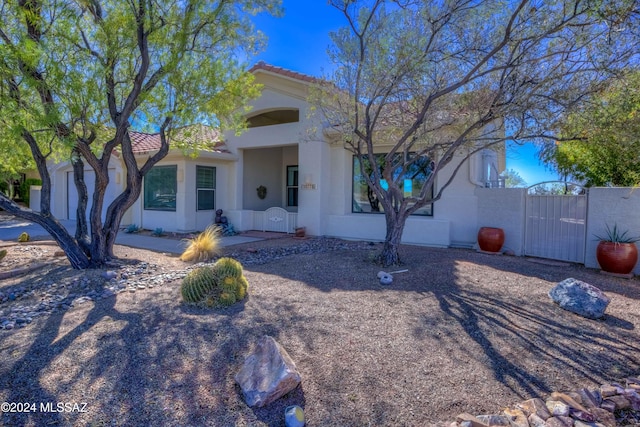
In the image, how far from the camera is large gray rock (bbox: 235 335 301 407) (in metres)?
3.20

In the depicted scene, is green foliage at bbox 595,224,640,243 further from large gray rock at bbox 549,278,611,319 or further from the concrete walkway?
the concrete walkway

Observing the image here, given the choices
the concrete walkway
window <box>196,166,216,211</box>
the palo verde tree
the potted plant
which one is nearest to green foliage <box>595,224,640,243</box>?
the potted plant

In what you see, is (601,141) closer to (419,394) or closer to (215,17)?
(419,394)

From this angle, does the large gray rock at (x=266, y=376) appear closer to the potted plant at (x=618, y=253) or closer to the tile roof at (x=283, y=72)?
the potted plant at (x=618, y=253)

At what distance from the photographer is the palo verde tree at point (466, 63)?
633cm

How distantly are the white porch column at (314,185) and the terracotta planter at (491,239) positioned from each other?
524 cm

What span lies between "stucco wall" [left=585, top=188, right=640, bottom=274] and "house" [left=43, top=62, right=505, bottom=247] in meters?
2.93

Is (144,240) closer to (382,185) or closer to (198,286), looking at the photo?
(198,286)

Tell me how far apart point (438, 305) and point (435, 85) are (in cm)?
475

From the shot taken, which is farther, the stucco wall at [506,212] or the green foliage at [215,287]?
the stucco wall at [506,212]

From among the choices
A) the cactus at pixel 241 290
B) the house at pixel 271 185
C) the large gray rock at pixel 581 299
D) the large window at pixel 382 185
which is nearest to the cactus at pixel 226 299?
the cactus at pixel 241 290

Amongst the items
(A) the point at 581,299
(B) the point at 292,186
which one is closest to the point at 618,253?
(A) the point at 581,299

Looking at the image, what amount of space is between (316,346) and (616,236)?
308 inches

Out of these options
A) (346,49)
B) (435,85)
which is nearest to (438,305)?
(435,85)
